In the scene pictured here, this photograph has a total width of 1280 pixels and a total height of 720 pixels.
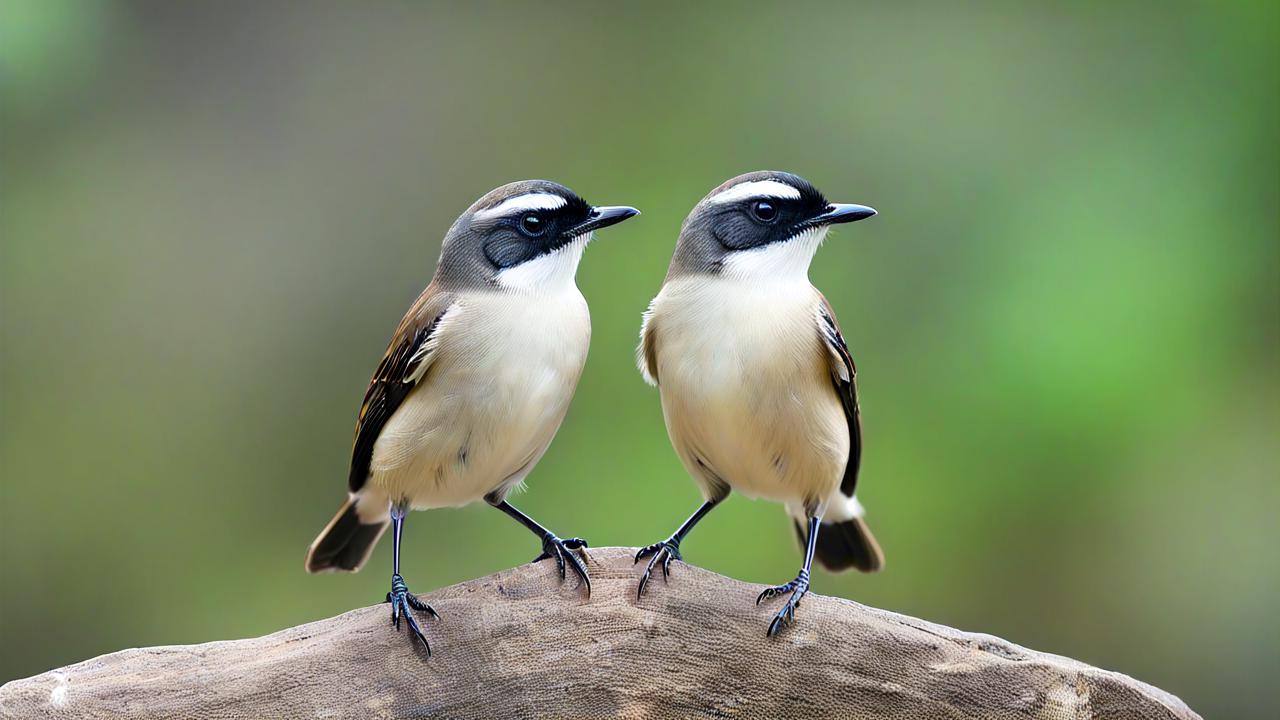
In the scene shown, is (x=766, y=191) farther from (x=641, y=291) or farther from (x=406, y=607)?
(x=641, y=291)

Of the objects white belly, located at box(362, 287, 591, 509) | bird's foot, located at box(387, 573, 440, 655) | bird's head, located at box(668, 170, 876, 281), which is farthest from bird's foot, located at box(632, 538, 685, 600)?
bird's head, located at box(668, 170, 876, 281)

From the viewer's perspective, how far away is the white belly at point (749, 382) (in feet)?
7.56

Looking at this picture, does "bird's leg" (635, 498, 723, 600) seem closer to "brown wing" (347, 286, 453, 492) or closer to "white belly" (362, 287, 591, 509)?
"white belly" (362, 287, 591, 509)

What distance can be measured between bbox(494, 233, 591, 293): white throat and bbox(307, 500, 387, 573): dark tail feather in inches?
31.1

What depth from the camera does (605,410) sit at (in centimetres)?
405

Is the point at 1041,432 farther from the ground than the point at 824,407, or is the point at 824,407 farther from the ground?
the point at 824,407

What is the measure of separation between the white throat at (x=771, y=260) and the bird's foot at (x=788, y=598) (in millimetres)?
643

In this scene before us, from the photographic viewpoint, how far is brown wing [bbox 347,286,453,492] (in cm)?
240

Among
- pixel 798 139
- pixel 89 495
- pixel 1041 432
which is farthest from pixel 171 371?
pixel 1041 432

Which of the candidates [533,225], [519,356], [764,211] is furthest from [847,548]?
[533,225]

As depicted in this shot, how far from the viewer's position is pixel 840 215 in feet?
7.66

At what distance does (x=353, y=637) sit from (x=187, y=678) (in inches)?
14.1

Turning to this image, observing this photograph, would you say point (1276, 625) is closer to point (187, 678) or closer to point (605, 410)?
point (605, 410)

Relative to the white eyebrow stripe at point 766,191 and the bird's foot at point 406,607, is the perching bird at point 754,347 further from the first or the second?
the bird's foot at point 406,607
